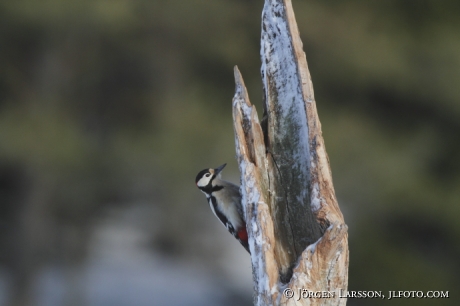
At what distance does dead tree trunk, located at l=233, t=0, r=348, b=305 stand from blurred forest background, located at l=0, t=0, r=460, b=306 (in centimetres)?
270

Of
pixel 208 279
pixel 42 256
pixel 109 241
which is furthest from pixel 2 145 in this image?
pixel 208 279

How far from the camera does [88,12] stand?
154 inches

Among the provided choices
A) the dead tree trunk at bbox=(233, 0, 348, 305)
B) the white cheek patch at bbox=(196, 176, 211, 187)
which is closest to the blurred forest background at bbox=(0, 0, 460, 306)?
the white cheek patch at bbox=(196, 176, 211, 187)

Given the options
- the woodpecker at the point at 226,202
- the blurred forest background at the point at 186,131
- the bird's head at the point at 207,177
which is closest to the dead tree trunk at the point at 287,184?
the woodpecker at the point at 226,202

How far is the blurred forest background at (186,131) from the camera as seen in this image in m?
4.10

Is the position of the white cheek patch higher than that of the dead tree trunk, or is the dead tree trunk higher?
the white cheek patch

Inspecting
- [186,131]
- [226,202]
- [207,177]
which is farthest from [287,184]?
[186,131]

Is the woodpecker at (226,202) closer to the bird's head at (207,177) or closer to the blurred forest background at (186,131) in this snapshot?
the bird's head at (207,177)

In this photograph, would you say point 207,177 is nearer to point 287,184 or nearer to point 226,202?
point 226,202

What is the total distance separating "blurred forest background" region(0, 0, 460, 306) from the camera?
4.10 m

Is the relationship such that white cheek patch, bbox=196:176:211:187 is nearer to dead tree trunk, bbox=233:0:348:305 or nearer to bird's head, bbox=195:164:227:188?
bird's head, bbox=195:164:227:188

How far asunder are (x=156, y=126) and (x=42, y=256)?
142 centimetres

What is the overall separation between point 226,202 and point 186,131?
2.30 m

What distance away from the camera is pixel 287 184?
4.86 feet
